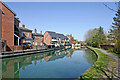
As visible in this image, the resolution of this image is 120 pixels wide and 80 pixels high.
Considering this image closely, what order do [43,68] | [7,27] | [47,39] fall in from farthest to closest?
[47,39] < [7,27] < [43,68]

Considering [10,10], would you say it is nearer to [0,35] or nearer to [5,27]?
[5,27]

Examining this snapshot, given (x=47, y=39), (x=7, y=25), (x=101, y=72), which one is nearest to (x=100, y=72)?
(x=101, y=72)

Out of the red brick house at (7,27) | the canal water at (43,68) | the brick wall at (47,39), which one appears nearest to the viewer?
the canal water at (43,68)

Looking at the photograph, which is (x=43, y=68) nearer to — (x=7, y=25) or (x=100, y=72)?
(x=100, y=72)

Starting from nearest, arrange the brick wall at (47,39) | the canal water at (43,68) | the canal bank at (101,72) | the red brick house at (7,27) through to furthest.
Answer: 1. the canal bank at (101,72)
2. the canal water at (43,68)
3. the red brick house at (7,27)
4. the brick wall at (47,39)

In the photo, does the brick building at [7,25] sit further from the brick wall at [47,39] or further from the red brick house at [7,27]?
the brick wall at [47,39]

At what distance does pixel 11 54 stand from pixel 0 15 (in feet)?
31.7

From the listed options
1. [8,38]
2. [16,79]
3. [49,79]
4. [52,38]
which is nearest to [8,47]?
[8,38]

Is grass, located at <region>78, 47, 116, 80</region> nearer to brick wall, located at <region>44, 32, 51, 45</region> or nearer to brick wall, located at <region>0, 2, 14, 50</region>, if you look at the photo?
brick wall, located at <region>0, 2, 14, 50</region>

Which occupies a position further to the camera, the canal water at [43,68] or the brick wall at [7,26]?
the brick wall at [7,26]

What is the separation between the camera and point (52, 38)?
49125 mm

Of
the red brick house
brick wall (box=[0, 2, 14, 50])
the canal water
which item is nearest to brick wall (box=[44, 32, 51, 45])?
the red brick house

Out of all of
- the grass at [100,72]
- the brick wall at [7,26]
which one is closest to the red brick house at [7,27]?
the brick wall at [7,26]

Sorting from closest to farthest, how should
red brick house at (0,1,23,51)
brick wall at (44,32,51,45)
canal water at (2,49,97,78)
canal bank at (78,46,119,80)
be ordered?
canal bank at (78,46,119,80)
canal water at (2,49,97,78)
red brick house at (0,1,23,51)
brick wall at (44,32,51,45)
